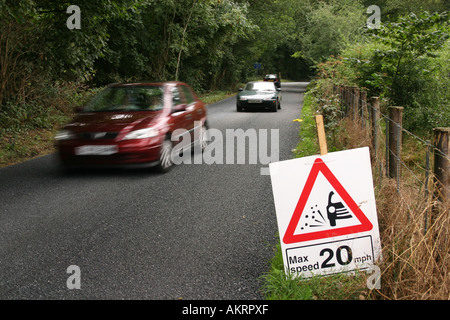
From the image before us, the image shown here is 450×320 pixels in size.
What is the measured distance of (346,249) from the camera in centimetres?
341

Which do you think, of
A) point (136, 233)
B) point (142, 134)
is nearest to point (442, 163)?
point (136, 233)

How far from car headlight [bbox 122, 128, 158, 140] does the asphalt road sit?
0.74 meters

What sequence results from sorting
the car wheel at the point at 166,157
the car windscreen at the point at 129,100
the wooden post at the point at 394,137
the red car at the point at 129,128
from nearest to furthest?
the wooden post at the point at 394,137
the red car at the point at 129,128
the car wheel at the point at 166,157
the car windscreen at the point at 129,100

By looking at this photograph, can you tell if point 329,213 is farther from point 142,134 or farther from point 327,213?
point 142,134

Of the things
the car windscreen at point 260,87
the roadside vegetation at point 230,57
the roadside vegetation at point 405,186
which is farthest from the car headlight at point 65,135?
the car windscreen at point 260,87

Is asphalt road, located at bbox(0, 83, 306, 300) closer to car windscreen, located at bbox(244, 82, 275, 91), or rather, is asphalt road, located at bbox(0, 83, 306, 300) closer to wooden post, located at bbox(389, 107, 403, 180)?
wooden post, located at bbox(389, 107, 403, 180)

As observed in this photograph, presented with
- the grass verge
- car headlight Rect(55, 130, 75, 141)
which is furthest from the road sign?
the grass verge

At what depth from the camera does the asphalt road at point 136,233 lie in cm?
364

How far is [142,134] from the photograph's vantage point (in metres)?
7.43

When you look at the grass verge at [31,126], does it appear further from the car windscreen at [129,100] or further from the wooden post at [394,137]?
the wooden post at [394,137]

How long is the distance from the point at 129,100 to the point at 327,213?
6.02 m

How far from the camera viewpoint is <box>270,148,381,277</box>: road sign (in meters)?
3.39

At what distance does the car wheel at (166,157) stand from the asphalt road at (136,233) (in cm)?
18
